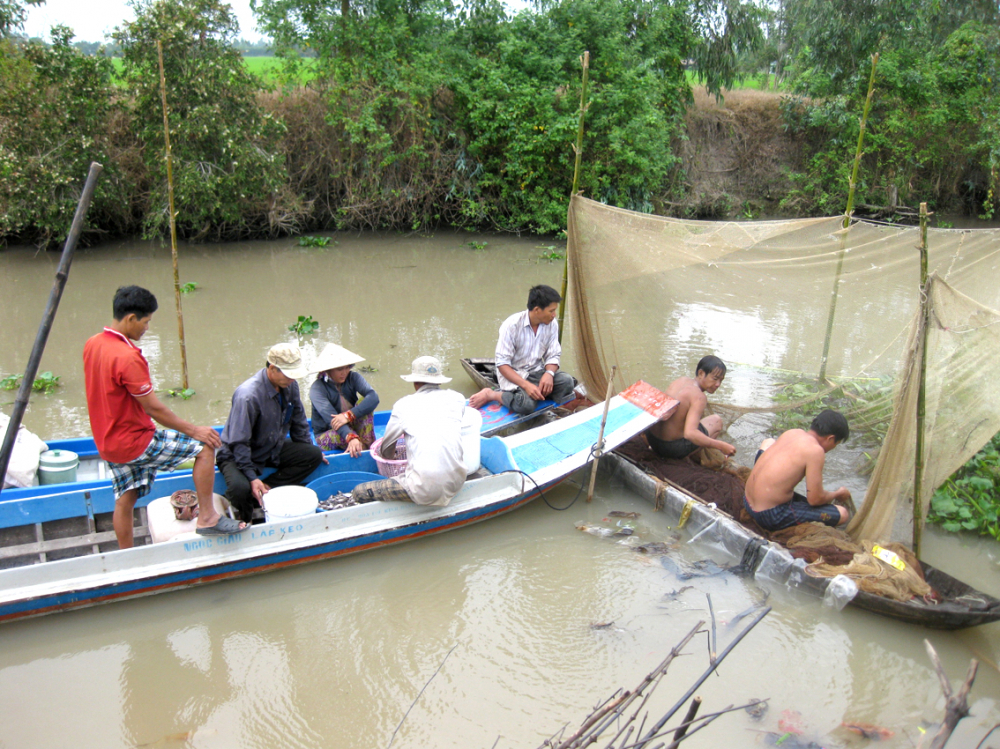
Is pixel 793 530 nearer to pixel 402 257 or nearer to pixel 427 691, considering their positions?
pixel 427 691

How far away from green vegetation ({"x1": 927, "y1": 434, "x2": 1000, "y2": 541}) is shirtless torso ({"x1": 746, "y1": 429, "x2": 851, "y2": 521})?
0.88m

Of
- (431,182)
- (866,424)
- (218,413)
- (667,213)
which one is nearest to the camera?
(866,424)

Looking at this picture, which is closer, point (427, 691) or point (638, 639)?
point (427, 691)

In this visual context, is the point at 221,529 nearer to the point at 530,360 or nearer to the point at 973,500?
the point at 530,360

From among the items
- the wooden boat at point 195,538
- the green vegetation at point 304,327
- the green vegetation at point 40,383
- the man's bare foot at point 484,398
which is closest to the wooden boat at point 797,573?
the wooden boat at point 195,538

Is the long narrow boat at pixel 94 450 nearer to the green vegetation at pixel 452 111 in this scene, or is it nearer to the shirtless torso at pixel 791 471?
the shirtless torso at pixel 791 471

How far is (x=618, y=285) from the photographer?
19.5 ft

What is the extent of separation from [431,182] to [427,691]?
1216cm

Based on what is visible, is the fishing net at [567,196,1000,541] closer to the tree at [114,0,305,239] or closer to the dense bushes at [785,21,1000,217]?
the tree at [114,0,305,239]

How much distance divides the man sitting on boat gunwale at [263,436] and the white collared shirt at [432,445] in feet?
2.32

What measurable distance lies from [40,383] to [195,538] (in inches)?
160

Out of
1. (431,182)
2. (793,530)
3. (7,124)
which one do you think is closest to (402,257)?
(431,182)

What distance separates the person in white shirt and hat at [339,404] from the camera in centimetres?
513

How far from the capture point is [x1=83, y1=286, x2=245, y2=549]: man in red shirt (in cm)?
355
